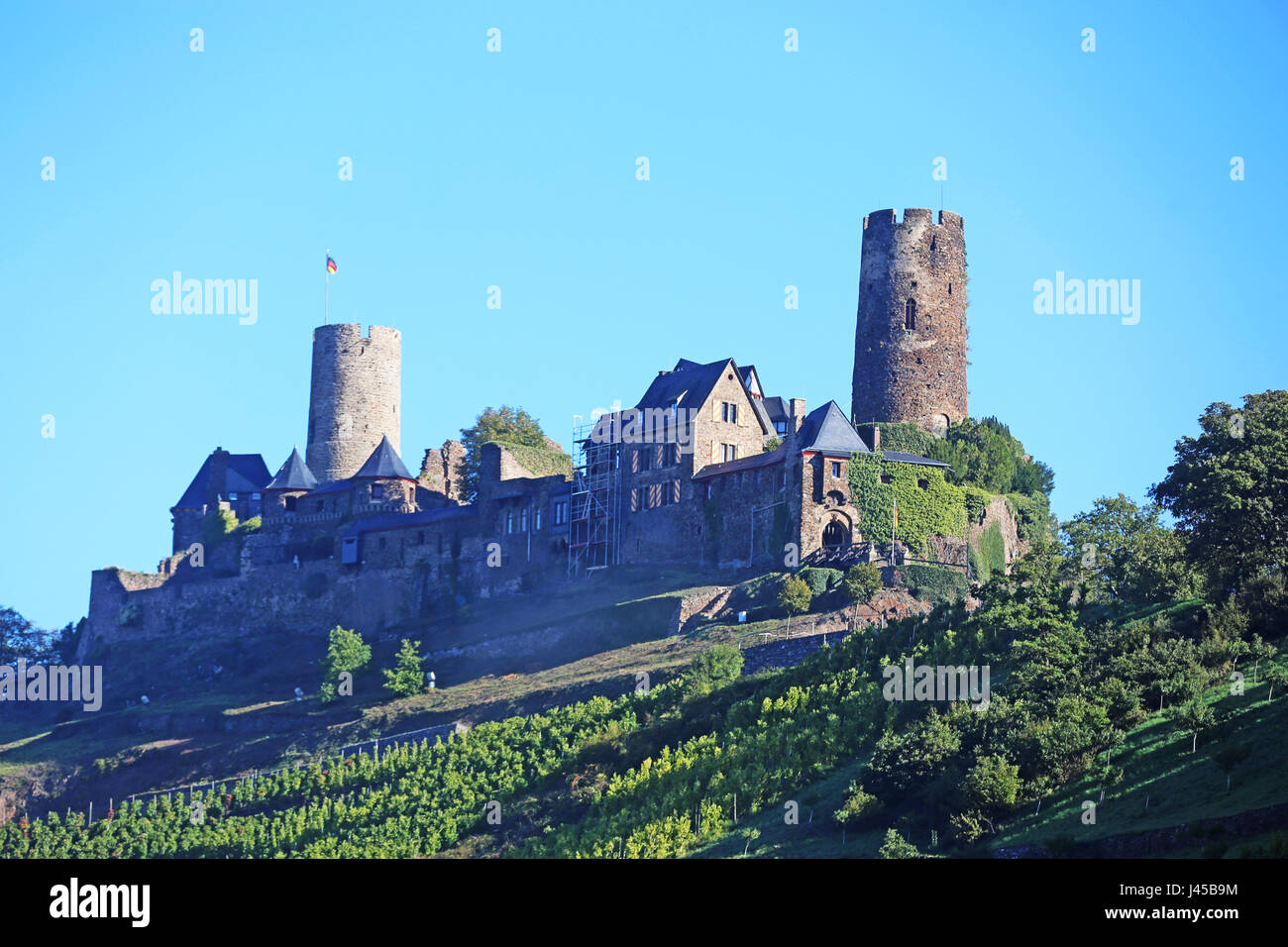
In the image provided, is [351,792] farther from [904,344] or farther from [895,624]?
[904,344]

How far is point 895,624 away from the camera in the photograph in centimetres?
5088

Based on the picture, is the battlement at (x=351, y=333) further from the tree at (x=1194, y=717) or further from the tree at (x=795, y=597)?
the tree at (x=1194, y=717)

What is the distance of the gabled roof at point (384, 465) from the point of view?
86250 millimetres

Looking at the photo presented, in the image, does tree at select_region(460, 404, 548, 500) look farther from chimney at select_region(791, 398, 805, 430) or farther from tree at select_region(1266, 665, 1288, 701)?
tree at select_region(1266, 665, 1288, 701)

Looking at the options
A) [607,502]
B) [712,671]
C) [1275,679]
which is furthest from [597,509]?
[1275,679]

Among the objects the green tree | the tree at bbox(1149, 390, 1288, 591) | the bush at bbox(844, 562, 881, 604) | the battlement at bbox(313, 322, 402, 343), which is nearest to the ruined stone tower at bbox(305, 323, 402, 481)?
the battlement at bbox(313, 322, 402, 343)

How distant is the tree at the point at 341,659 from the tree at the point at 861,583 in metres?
19.8

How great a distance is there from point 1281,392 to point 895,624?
1186 centimetres

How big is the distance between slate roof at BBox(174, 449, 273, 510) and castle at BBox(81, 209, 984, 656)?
0.20m

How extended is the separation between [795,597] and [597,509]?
16038mm

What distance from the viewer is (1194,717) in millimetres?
37031

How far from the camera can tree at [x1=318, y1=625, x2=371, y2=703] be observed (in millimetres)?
67125

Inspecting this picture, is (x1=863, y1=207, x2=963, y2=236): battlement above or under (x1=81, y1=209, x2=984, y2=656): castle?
above
